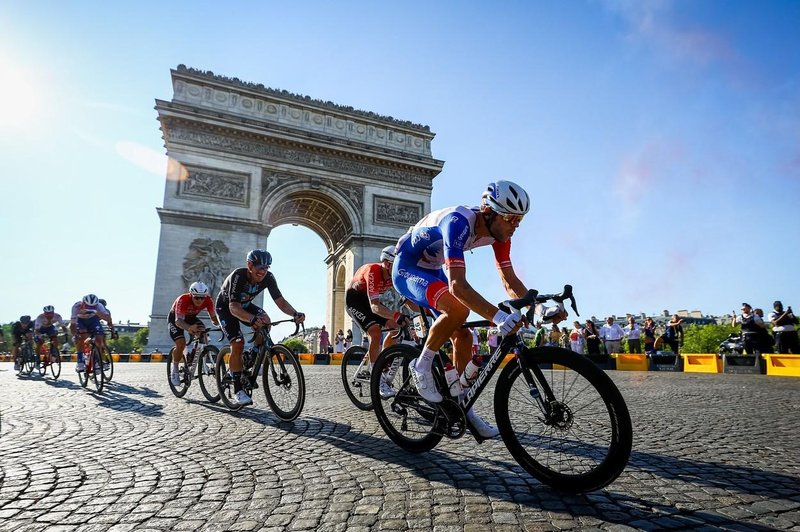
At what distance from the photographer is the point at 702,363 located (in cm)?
1355

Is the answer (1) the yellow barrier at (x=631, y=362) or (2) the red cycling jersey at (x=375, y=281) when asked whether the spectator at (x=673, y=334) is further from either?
(2) the red cycling jersey at (x=375, y=281)

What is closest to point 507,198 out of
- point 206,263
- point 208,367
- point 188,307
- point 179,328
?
point 208,367

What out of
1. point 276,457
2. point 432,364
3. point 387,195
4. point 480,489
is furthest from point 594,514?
point 387,195

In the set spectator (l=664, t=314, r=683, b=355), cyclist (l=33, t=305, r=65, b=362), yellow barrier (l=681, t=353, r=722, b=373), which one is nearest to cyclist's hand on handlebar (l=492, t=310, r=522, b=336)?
cyclist (l=33, t=305, r=65, b=362)

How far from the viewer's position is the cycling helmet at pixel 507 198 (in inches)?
120

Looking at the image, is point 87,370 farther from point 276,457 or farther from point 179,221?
point 179,221

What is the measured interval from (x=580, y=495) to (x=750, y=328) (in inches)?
504

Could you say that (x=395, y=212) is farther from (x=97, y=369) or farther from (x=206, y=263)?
(x=97, y=369)

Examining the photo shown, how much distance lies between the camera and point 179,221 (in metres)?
23.0

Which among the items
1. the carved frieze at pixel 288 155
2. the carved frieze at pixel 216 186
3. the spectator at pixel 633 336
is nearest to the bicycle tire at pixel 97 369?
the spectator at pixel 633 336

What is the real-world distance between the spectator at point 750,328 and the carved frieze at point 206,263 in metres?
20.7

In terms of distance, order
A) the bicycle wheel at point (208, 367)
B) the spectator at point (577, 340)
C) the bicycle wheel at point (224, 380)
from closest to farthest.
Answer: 1. the bicycle wheel at point (224, 380)
2. the bicycle wheel at point (208, 367)
3. the spectator at point (577, 340)

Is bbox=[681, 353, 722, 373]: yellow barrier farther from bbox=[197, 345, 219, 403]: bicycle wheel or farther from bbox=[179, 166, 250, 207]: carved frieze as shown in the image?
bbox=[179, 166, 250, 207]: carved frieze

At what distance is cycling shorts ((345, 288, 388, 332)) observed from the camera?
5855 millimetres
